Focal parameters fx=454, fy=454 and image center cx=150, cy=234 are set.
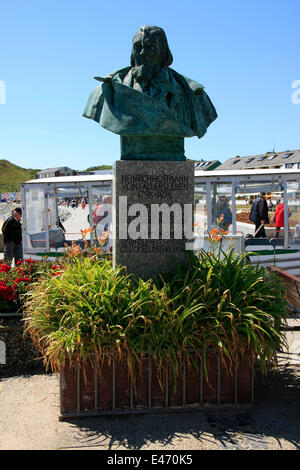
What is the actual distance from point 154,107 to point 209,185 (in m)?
5.60

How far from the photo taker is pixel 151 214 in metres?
4.97

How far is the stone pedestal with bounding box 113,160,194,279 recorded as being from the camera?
4.93 meters

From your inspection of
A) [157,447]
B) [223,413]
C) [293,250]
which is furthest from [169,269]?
[293,250]

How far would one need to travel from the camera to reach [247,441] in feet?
12.0

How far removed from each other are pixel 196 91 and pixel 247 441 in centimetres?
359

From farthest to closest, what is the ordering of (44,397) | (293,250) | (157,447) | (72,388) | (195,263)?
A: (293,250) → (195,263) → (44,397) → (72,388) → (157,447)

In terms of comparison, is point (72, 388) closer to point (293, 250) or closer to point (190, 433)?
point (190, 433)

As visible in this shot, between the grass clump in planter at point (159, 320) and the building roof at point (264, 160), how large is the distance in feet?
222

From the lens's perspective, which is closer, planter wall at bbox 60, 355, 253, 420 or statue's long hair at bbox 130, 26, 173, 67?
planter wall at bbox 60, 355, 253, 420

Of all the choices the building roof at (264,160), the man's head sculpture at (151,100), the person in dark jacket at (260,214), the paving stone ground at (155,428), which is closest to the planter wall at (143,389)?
the paving stone ground at (155,428)

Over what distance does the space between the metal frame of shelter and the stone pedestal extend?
523 centimetres

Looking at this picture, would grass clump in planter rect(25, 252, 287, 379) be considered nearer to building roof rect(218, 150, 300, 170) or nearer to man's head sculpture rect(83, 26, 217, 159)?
man's head sculpture rect(83, 26, 217, 159)

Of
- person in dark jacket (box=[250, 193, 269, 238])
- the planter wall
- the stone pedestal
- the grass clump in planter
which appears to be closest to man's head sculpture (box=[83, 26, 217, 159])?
the stone pedestal

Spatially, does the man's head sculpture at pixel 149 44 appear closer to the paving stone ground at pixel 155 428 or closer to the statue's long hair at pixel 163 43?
the statue's long hair at pixel 163 43
